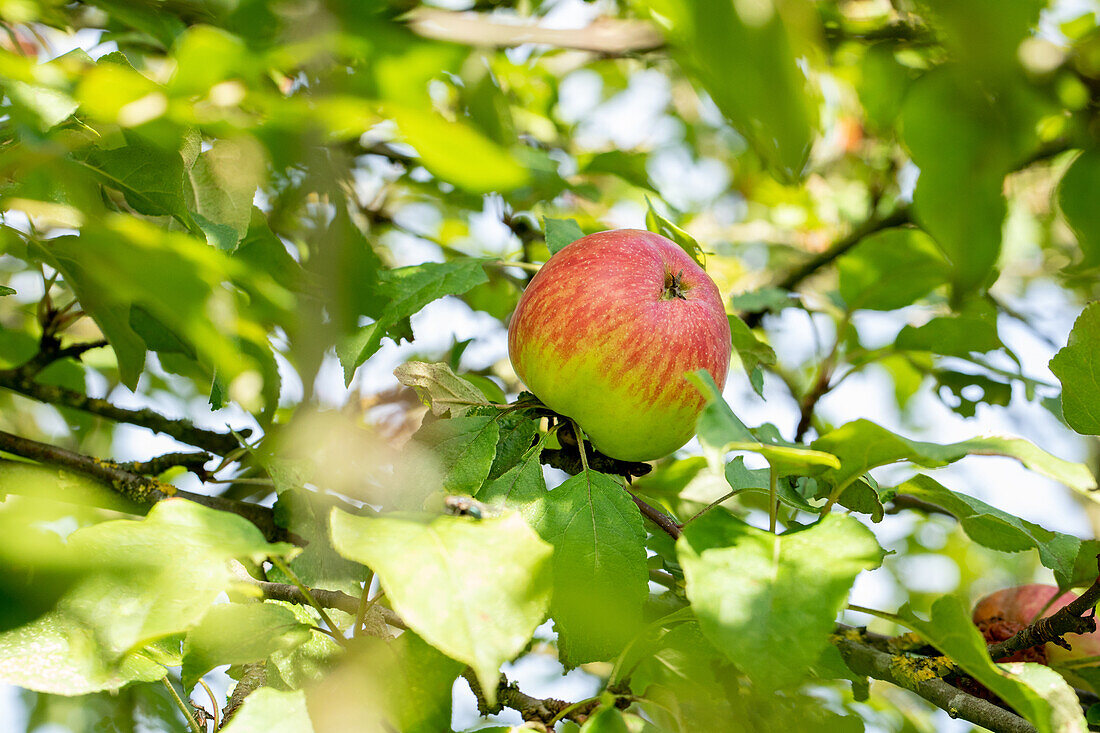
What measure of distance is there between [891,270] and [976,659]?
1245 millimetres

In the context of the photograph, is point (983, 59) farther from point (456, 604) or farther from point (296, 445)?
point (296, 445)

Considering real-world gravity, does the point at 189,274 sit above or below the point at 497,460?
above

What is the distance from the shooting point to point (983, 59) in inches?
12.9

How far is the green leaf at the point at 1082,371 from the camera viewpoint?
0.95m

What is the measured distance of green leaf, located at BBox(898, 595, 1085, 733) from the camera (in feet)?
2.31

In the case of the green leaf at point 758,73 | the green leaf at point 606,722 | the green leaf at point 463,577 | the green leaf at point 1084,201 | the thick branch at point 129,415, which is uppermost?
the green leaf at point 758,73

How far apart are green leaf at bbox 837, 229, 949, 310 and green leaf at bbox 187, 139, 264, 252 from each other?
135 cm

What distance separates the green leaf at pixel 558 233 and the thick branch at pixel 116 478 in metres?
0.63

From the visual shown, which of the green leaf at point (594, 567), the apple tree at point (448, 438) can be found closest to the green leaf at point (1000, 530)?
the apple tree at point (448, 438)

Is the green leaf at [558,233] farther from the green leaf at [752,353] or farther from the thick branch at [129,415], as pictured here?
the thick branch at [129,415]

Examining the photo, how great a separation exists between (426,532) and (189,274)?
0.30 metres

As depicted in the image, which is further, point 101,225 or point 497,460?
point 497,460

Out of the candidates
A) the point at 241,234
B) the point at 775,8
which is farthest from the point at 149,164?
the point at 775,8

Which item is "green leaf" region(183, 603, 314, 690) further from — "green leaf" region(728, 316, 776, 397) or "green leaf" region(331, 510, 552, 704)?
"green leaf" region(728, 316, 776, 397)
